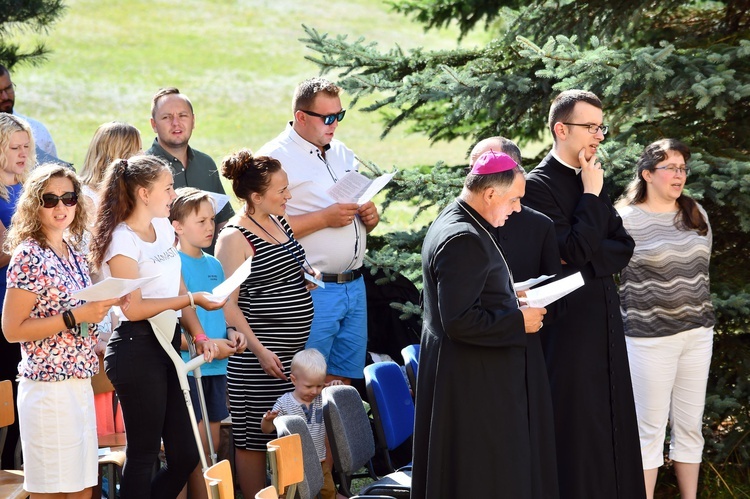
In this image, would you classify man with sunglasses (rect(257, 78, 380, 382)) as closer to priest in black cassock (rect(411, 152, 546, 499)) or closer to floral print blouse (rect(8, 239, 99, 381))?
A: floral print blouse (rect(8, 239, 99, 381))

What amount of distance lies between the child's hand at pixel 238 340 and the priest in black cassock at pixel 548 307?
148cm

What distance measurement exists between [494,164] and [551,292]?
591 millimetres

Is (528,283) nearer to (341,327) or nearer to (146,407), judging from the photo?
(146,407)

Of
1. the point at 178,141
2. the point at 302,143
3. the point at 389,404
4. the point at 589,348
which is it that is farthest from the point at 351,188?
the point at 589,348

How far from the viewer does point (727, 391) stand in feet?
20.3

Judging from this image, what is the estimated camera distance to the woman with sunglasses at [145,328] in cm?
464

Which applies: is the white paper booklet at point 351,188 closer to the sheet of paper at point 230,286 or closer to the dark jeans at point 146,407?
the sheet of paper at point 230,286

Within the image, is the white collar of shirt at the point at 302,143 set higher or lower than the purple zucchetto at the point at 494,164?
higher

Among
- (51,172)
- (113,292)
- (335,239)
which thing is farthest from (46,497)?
(335,239)


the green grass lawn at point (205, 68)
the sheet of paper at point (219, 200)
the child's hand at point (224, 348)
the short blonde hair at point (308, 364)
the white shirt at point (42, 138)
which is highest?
the green grass lawn at point (205, 68)

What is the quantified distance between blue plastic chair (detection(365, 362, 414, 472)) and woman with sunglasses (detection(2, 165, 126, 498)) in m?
1.48

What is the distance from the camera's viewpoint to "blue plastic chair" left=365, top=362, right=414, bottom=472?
5.40 m

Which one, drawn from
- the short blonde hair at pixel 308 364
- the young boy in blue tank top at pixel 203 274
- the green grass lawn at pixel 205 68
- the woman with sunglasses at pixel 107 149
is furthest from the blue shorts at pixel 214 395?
the green grass lawn at pixel 205 68

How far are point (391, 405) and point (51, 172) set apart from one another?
2186mm
